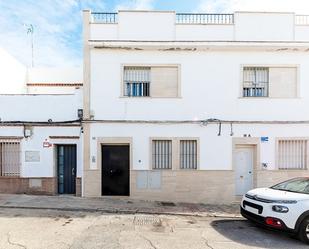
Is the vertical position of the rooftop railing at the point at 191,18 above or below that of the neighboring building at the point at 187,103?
above

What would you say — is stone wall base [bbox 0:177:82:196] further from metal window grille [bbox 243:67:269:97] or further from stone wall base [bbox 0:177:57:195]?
metal window grille [bbox 243:67:269:97]

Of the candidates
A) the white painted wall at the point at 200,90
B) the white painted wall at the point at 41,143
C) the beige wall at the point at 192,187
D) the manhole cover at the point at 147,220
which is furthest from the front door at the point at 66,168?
the manhole cover at the point at 147,220

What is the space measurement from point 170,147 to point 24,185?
5.89 metres

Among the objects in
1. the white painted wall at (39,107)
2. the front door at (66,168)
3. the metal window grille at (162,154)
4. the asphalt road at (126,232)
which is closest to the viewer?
the asphalt road at (126,232)

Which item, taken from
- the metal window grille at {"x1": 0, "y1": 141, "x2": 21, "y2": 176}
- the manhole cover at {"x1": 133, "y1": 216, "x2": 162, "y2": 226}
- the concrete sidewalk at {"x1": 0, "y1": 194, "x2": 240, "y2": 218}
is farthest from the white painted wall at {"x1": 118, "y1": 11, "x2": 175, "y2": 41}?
the manhole cover at {"x1": 133, "y1": 216, "x2": 162, "y2": 226}

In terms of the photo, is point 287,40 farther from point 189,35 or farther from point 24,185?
point 24,185

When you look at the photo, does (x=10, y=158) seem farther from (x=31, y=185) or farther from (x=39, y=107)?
(x=39, y=107)

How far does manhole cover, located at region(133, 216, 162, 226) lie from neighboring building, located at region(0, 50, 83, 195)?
3.76 m

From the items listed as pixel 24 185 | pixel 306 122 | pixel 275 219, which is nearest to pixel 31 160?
pixel 24 185

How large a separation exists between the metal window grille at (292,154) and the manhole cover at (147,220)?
573 centimetres

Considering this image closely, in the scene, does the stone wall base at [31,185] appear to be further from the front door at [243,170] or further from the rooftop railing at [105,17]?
the front door at [243,170]

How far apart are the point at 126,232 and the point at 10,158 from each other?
670cm

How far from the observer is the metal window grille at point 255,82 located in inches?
434

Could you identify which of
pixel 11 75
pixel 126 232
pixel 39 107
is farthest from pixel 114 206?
pixel 11 75
